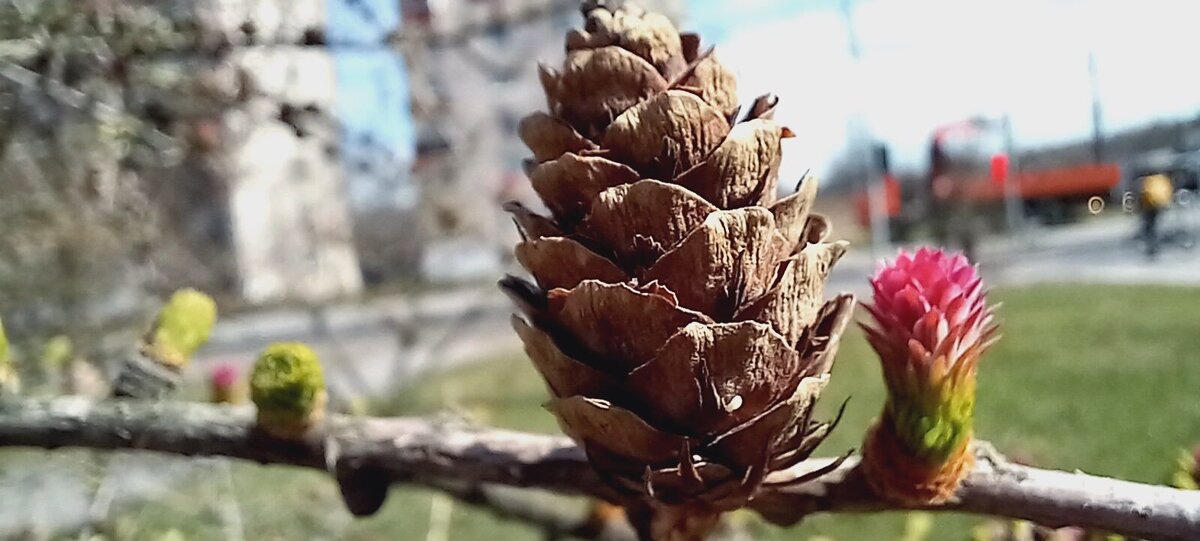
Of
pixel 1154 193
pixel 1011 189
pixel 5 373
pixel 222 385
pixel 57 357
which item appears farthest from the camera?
pixel 1011 189

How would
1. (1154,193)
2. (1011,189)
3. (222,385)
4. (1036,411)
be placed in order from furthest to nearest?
(1011,189), (1036,411), (1154,193), (222,385)

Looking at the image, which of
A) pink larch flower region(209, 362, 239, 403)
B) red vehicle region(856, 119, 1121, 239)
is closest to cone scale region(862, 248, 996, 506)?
pink larch flower region(209, 362, 239, 403)

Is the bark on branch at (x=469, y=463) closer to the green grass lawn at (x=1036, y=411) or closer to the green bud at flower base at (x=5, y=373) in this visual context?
the green bud at flower base at (x=5, y=373)

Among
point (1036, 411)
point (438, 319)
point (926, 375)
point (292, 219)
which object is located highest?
point (292, 219)

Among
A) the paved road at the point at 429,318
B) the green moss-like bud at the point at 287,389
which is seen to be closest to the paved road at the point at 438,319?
the paved road at the point at 429,318

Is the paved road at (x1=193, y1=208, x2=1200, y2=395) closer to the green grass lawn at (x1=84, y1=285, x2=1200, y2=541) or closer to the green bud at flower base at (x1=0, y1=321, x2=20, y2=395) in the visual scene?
the green grass lawn at (x1=84, y1=285, x2=1200, y2=541)

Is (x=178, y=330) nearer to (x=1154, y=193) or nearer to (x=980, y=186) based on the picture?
(x=1154, y=193)

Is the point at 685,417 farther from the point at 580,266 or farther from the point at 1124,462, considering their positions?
the point at 1124,462

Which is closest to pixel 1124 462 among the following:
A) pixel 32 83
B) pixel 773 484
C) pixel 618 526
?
pixel 618 526

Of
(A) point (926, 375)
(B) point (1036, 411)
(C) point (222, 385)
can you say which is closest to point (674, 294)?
(A) point (926, 375)
